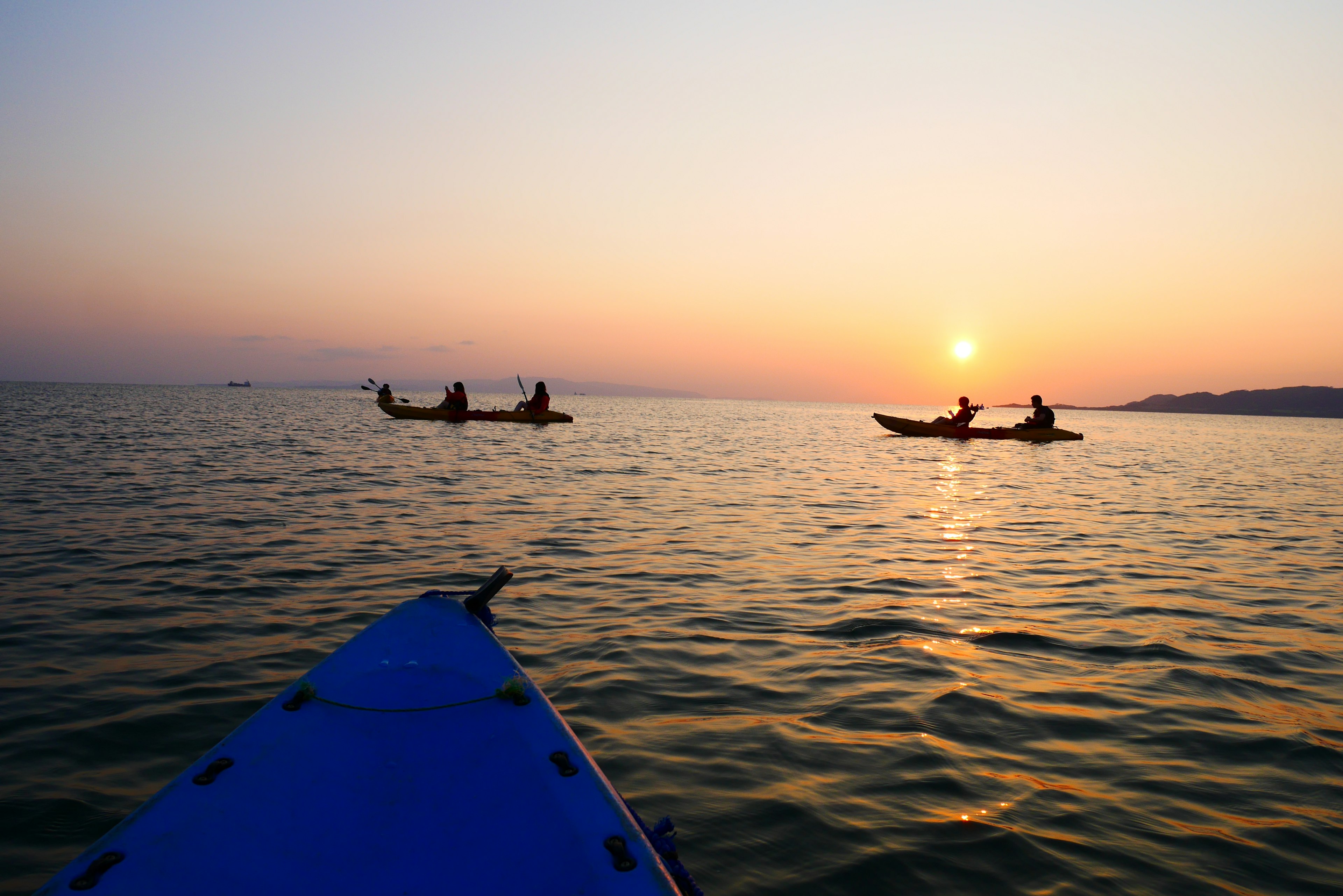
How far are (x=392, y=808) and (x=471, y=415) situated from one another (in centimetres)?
2867

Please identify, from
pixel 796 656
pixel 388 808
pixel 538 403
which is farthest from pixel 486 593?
pixel 538 403

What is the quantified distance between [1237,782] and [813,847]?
2.40 metres

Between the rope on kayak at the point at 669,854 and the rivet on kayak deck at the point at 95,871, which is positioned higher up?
the rivet on kayak deck at the point at 95,871

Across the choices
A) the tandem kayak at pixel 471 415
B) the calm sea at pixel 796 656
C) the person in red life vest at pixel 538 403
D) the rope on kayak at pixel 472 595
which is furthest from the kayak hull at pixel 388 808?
the person in red life vest at pixel 538 403

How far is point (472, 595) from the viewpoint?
12.6 ft

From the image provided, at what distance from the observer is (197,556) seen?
25.2 ft

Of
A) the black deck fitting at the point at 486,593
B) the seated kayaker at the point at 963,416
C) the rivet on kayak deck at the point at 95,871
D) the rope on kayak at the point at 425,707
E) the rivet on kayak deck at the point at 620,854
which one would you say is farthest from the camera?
the seated kayaker at the point at 963,416

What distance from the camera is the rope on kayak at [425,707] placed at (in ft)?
9.24

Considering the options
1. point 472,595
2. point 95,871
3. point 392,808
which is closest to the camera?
point 95,871

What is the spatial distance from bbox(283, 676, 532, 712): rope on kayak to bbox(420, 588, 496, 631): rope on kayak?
698mm

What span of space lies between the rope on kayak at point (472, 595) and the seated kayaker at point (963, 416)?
27807 mm

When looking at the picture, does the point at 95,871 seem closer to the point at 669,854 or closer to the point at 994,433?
the point at 669,854

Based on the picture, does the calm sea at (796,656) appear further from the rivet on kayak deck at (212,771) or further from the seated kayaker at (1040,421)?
the seated kayaker at (1040,421)

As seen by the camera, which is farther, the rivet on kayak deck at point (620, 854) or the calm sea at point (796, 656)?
the calm sea at point (796, 656)
